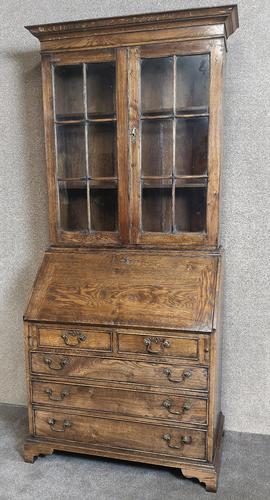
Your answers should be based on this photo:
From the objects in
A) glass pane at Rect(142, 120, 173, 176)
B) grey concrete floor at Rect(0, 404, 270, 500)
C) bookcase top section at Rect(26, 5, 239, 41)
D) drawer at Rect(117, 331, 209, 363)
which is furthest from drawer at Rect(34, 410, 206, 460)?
bookcase top section at Rect(26, 5, 239, 41)

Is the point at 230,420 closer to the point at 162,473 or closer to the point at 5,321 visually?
the point at 162,473

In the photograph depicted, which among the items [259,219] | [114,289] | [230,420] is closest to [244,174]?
[259,219]

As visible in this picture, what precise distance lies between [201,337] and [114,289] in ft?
1.47

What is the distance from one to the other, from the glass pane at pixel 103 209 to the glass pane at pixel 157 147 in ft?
0.69

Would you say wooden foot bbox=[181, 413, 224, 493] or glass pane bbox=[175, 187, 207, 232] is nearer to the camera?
wooden foot bbox=[181, 413, 224, 493]

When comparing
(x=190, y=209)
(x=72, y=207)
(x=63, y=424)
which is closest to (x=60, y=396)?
(x=63, y=424)

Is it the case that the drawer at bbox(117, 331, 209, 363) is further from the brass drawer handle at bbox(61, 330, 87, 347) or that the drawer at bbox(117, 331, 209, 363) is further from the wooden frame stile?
the wooden frame stile

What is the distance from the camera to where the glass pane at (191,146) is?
1.93 metres

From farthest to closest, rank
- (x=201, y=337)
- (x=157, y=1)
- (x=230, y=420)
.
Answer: (x=230, y=420) < (x=157, y=1) < (x=201, y=337)

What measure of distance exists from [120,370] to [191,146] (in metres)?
1.06

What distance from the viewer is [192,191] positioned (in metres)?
1.98

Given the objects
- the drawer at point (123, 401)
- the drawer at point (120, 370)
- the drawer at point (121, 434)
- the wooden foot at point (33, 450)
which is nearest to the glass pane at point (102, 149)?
the drawer at point (120, 370)

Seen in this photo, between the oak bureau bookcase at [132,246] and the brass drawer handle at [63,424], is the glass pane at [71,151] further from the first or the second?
the brass drawer handle at [63,424]

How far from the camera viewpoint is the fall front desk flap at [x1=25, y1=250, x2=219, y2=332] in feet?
6.06
